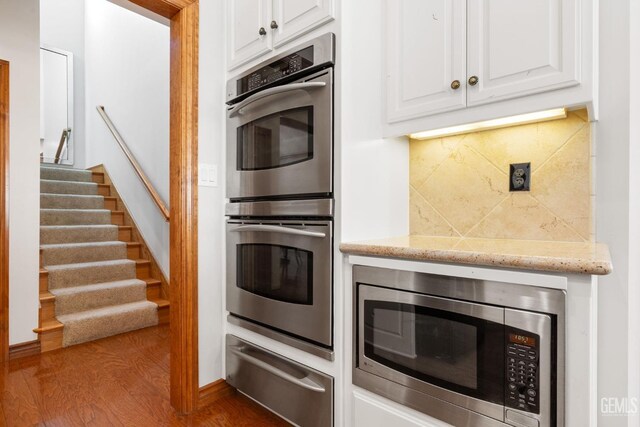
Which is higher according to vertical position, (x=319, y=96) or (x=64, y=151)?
(x=64, y=151)

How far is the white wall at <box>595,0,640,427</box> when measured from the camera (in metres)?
1.08

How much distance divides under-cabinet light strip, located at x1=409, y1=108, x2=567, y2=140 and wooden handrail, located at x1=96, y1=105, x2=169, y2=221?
2725 millimetres

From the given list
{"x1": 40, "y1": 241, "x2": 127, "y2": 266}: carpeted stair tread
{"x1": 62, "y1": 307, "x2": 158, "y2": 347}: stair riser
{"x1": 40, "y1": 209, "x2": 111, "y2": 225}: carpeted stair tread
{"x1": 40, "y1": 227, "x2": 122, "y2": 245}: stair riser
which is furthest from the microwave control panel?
{"x1": 40, "y1": 209, "x2": 111, "y2": 225}: carpeted stair tread

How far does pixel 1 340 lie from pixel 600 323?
3404 millimetres

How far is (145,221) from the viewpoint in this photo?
3.94m

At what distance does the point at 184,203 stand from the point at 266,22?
38.2 inches

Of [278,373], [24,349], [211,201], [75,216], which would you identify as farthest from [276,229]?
[75,216]

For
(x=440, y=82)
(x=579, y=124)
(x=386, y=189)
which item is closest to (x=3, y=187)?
(x=386, y=189)

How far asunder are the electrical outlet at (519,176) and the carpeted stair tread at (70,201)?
15.1 ft

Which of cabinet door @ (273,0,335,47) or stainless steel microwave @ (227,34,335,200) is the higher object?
cabinet door @ (273,0,335,47)

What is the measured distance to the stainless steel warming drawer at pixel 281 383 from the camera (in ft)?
4.73

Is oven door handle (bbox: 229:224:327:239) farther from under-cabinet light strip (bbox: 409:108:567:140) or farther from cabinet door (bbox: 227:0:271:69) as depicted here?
cabinet door (bbox: 227:0:271:69)

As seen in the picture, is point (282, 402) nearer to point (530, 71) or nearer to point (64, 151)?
point (530, 71)

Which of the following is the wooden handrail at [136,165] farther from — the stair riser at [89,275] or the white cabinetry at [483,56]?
the white cabinetry at [483,56]
